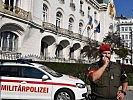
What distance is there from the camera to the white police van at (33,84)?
12.7 meters

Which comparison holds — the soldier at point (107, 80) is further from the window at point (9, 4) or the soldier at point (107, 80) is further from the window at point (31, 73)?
the window at point (9, 4)

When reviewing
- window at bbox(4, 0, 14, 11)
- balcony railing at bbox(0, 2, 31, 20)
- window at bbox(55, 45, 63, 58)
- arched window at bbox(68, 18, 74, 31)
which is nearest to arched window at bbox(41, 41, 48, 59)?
window at bbox(55, 45, 63, 58)

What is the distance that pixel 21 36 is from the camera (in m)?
31.9

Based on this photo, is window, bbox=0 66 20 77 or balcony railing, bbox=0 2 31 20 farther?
balcony railing, bbox=0 2 31 20

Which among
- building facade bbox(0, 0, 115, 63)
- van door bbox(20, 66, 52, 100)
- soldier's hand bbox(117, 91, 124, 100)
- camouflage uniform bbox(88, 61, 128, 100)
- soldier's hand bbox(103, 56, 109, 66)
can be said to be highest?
building facade bbox(0, 0, 115, 63)

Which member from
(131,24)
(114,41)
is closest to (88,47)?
(114,41)

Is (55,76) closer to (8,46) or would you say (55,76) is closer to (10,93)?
(10,93)

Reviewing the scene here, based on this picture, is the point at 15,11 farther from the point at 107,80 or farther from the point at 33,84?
the point at 107,80

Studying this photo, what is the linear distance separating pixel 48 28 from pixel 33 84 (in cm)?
2518

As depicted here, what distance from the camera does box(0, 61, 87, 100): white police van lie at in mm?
12719

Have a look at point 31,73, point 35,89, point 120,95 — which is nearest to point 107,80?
point 120,95

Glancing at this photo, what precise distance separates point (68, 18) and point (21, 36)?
14855 millimetres

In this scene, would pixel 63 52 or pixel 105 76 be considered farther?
pixel 63 52

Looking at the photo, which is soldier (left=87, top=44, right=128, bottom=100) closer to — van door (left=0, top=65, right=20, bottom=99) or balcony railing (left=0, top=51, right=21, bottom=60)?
van door (left=0, top=65, right=20, bottom=99)
